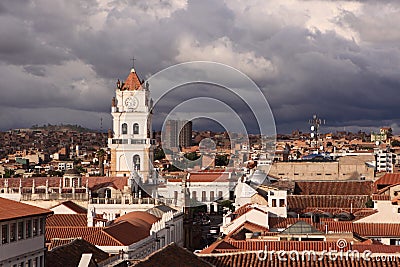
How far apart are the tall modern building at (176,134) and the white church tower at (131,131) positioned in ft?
8.88

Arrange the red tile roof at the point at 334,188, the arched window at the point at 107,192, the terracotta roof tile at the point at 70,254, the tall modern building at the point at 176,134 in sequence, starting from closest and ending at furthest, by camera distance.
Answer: the terracotta roof tile at the point at 70,254 < the arched window at the point at 107,192 < the red tile roof at the point at 334,188 < the tall modern building at the point at 176,134

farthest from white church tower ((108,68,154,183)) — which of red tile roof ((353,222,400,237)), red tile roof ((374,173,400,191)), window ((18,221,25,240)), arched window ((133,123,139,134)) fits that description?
window ((18,221,25,240))

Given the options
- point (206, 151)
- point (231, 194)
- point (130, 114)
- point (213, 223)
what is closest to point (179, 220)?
point (213, 223)

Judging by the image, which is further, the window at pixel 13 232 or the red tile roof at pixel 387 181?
the red tile roof at pixel 387 181

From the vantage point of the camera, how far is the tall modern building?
306ft

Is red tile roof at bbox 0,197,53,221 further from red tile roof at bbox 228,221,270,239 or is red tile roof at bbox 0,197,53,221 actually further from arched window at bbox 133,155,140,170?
arched window at bbox 133,155,140,170

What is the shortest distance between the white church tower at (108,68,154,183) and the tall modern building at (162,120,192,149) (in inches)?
107

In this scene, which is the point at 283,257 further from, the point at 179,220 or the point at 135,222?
the point at 179,220

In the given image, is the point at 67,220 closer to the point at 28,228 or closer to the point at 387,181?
the point at 28,228

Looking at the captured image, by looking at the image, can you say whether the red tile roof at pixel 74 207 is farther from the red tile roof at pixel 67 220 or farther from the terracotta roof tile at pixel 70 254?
the terracotta roof tile at pixel 70 254

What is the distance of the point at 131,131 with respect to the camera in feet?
350

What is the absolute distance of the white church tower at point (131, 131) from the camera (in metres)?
106

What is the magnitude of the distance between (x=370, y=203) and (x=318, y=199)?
6086 mm

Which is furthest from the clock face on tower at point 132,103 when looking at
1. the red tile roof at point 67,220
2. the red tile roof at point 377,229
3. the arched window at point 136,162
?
the red tile roof at point 377,229
